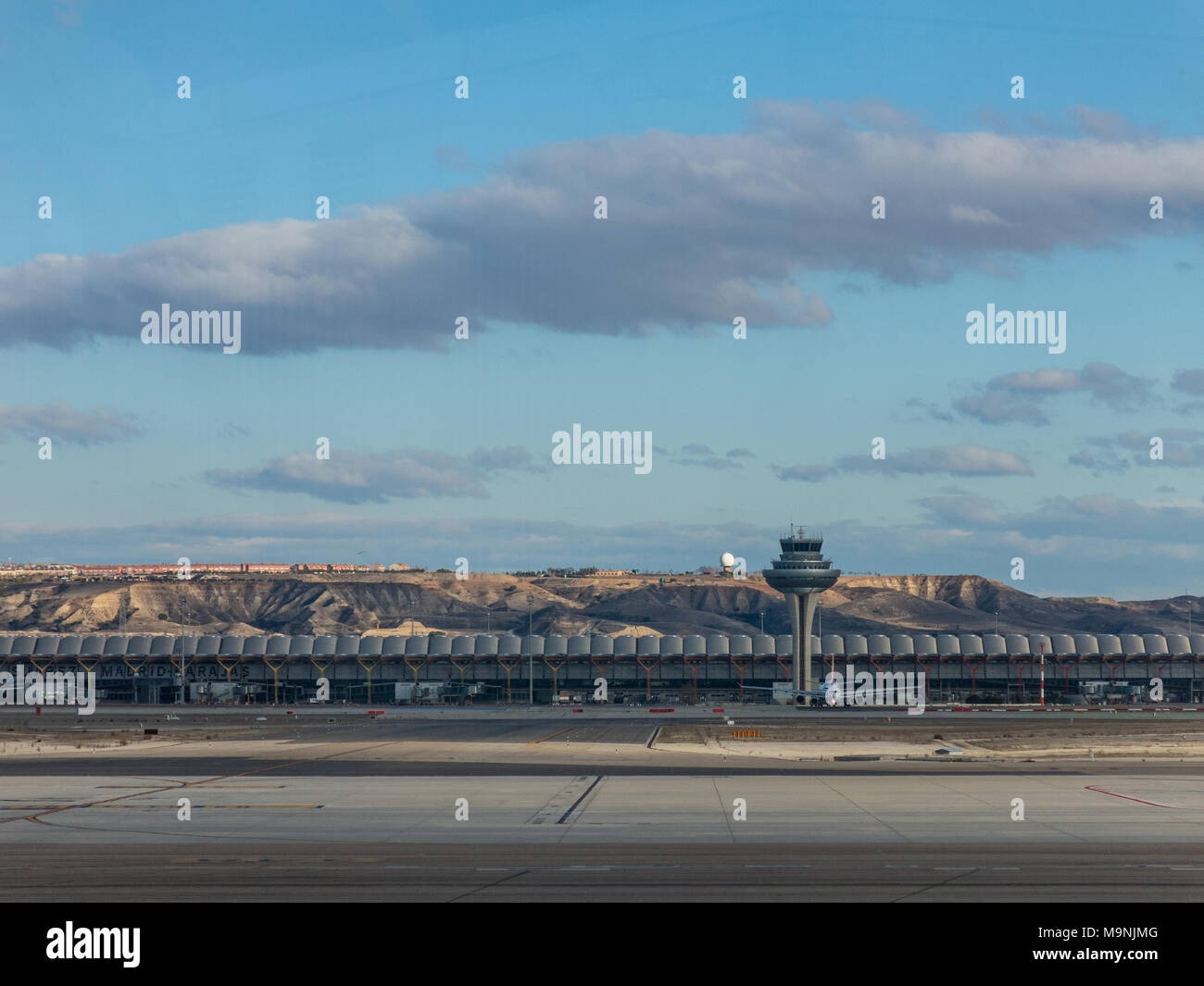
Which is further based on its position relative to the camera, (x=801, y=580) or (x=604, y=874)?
(x=801, y=580)

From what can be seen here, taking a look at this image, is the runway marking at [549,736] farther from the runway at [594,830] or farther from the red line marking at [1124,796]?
the red line marking at [1124,796]

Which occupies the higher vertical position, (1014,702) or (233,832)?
(233,832)

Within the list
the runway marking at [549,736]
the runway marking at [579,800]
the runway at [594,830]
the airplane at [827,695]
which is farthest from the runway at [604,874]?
the airplane at [827,695]

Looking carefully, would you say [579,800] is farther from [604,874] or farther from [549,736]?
[549,736]

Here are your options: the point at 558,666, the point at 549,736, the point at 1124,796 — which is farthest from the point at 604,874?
the point at 558,666

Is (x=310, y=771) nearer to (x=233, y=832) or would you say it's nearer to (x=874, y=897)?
(x=233, y=832)

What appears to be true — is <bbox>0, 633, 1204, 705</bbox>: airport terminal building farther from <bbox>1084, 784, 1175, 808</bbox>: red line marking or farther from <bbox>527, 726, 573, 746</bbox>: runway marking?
<bbox>1084, 784, 1175, 808</bbox>: red line marking

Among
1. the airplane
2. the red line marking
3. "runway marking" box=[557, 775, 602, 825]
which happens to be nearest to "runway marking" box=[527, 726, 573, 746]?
"runway marking" box=[557, 775, 602, 825]
